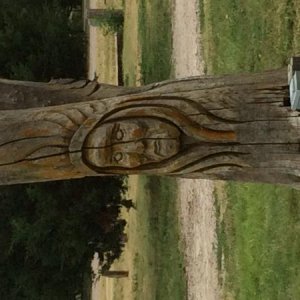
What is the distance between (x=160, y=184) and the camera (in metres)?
16.3

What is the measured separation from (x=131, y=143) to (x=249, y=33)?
6.48m

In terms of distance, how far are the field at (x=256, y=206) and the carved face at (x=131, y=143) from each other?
169 inches

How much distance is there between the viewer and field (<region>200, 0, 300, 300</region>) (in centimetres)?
936

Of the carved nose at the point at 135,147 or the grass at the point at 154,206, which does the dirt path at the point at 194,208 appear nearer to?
the grass at the point at 154,206

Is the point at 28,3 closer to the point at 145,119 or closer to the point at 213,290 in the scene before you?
the point at 213,290

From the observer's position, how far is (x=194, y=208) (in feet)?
44.7

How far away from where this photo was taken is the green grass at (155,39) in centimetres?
1667

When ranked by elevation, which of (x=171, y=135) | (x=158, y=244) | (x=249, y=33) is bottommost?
(x=158, y=244)

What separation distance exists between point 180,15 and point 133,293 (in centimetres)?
662

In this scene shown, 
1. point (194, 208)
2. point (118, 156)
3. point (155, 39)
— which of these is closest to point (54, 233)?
point (194, 208)

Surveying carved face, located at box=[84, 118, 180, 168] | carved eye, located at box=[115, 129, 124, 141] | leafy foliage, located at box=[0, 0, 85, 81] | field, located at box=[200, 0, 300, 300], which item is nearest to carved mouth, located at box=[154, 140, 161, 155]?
carved face, located at box=[84, 118, 180, 168]

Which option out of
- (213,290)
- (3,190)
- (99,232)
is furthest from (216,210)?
(3,190)

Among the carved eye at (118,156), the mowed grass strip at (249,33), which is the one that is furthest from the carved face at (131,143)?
the mowed grass strip at (249,33)

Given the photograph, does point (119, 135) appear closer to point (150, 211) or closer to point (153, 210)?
point (153, 210)
